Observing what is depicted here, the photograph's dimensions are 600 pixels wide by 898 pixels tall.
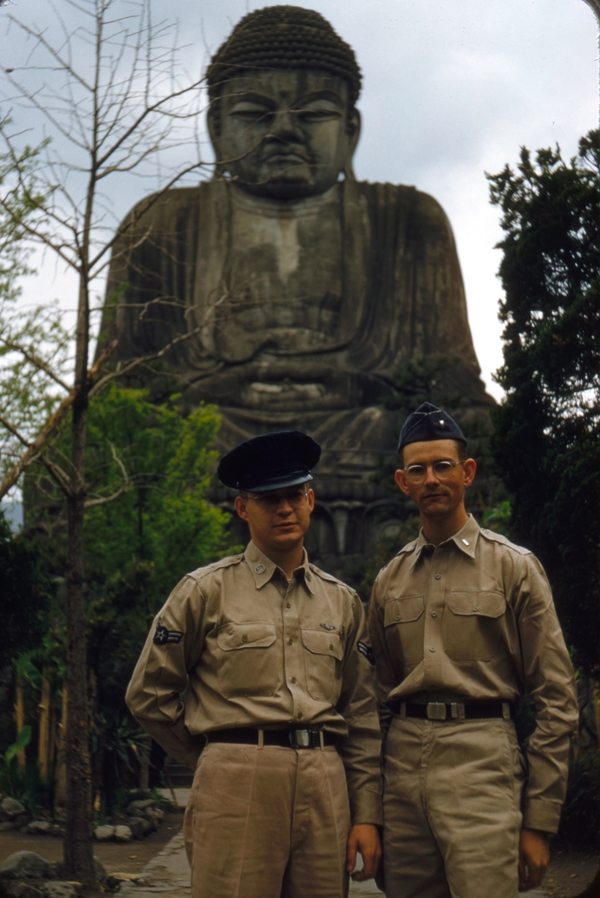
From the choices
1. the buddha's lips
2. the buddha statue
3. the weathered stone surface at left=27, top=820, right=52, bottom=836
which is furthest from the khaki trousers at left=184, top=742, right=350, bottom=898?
the buddha's lips

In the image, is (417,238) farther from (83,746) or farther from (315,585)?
(315,585)

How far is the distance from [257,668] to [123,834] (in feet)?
15.6

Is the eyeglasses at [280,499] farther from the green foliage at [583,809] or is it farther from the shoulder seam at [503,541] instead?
the green foliage at [583,809]

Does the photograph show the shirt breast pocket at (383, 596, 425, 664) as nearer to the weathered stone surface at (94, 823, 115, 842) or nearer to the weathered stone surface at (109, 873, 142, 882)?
the weathered stone surface at (109, 873, 142, 882)

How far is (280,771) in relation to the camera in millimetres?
2613

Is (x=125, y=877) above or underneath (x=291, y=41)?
underneath

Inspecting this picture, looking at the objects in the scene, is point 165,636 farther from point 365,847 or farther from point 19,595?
point 19,595

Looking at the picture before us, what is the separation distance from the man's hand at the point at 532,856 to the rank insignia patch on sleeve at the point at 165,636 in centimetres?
89

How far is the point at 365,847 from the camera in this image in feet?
8.79

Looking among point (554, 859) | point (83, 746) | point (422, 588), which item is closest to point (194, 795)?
point (422, 588)

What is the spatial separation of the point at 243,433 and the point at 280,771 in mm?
10768

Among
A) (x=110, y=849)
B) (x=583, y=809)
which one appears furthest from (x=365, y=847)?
(x=110, y=849)

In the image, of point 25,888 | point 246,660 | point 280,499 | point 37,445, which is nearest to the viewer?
point 246,660

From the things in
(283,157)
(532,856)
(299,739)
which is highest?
(283,157)
